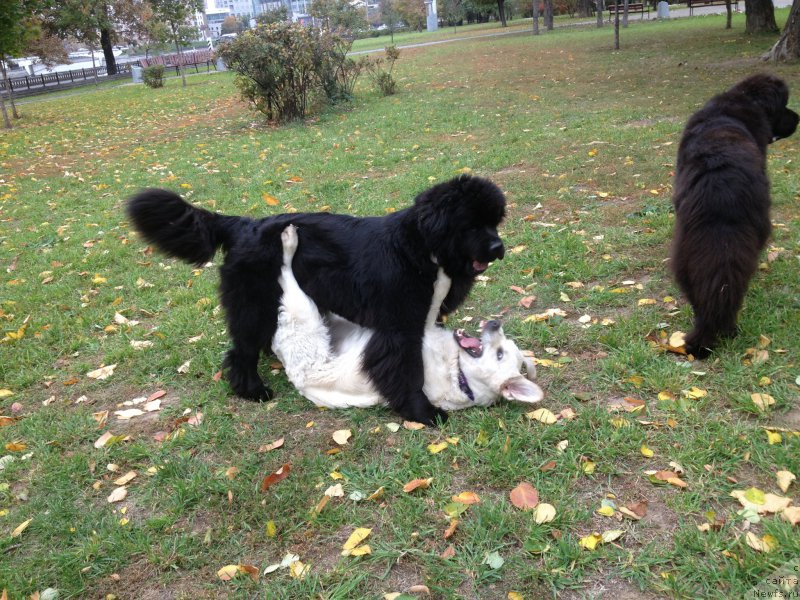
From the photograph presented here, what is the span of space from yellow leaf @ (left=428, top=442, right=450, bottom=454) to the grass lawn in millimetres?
21

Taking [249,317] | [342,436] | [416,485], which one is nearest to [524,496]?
[416,485]

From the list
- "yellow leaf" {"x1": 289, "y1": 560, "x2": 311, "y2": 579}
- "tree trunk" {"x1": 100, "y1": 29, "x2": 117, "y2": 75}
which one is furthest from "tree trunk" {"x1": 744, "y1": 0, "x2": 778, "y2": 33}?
"tree trunk" {"x1": 100, "y1": 29, "x2": 117, "y2": 75}

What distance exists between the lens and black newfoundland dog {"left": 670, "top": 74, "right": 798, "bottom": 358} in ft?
10.4

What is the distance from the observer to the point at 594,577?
84.9 inches

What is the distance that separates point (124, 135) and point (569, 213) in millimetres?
12804

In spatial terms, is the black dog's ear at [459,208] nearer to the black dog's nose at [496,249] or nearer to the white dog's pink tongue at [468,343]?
the black dog's nose at [496,249]

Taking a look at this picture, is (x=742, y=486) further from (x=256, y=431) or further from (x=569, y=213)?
(x=569, y=213)

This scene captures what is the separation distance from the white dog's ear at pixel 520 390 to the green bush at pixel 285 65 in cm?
1153

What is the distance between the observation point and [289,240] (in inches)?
130

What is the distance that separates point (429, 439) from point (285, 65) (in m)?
11.9

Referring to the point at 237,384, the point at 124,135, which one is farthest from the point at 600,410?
the point at 124,135

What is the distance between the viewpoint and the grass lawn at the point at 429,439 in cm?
228

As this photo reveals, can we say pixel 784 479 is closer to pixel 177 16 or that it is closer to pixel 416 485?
pixel 416 485

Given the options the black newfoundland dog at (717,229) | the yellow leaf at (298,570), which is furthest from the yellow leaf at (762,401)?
the yellow leaf at (298,570)
